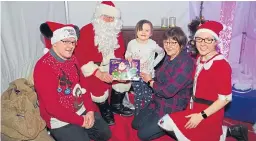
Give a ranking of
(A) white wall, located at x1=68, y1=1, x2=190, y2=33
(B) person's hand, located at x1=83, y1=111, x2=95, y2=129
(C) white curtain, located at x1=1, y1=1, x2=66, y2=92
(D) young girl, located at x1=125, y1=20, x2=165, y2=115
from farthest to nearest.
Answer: (A) white wall, located at x1=68, y1=1, x2=190, y2=33 → (D) young girl, located at x1=125, y1=20, x2=165, y2=115 → (C) white curtain, located at x1=1, y1=1, x2=66, y2=92 → (B) person's hand, located at x1=83, y1=111, x2=95, y2=129

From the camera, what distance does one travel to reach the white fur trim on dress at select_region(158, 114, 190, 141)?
237 cm

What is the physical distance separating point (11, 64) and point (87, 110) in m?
1.01

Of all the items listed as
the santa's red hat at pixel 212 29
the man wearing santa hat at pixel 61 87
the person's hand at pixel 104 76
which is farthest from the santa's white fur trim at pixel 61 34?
the santa's red hat at pixel 212 29

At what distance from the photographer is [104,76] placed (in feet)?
9.85

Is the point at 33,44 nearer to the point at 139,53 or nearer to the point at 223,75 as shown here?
the point at 139,53

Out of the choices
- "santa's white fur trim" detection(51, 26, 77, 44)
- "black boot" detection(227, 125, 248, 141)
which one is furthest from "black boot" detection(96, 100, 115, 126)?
"black boot" detection(227, 125, 248, 141)

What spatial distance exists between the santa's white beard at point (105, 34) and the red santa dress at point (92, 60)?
43mm

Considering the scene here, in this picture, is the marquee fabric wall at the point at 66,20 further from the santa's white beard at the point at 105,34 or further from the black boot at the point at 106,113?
the black boot at the point at 106,113

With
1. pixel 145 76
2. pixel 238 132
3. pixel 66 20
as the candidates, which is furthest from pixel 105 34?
pixel 238 132

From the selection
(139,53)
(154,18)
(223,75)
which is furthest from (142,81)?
(154,18)

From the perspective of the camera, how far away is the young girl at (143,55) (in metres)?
3.04

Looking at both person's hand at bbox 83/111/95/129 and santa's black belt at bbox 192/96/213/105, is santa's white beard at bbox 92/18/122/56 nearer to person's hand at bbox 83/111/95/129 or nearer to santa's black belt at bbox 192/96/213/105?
person's hand at bbox 83/111/95/129

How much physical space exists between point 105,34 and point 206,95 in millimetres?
1391

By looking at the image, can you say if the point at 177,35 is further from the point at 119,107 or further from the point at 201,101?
the point at 119,107
